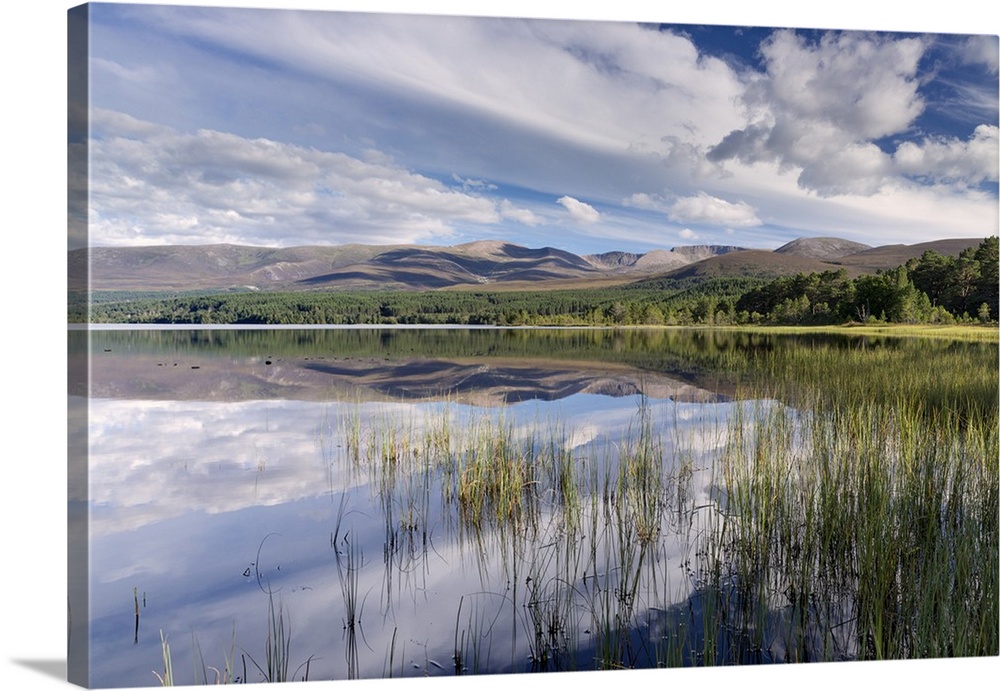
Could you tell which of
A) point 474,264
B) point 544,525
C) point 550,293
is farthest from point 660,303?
point 544,525

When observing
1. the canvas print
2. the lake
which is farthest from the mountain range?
the lake

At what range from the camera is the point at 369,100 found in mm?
4672

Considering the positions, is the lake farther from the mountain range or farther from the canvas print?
the mountain range

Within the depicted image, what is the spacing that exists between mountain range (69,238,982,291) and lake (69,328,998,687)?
0.74 m

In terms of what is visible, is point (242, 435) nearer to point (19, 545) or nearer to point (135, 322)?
point (135, 322)

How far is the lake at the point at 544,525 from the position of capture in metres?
3.10

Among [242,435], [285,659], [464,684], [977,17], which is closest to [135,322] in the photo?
[242,435]

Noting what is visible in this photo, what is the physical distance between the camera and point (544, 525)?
400 centimetres

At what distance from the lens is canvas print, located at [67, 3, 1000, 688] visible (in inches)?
125

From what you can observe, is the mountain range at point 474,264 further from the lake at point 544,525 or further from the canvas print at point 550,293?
the lake at point 544,525

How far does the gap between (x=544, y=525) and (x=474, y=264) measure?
2.53 m

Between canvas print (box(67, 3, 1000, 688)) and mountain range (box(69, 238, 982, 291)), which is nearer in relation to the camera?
canvas print (box(67, 3, 1000, 688))

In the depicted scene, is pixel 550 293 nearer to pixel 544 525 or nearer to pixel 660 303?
pixel 660 303

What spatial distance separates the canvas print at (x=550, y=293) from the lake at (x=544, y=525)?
24 millimetres
